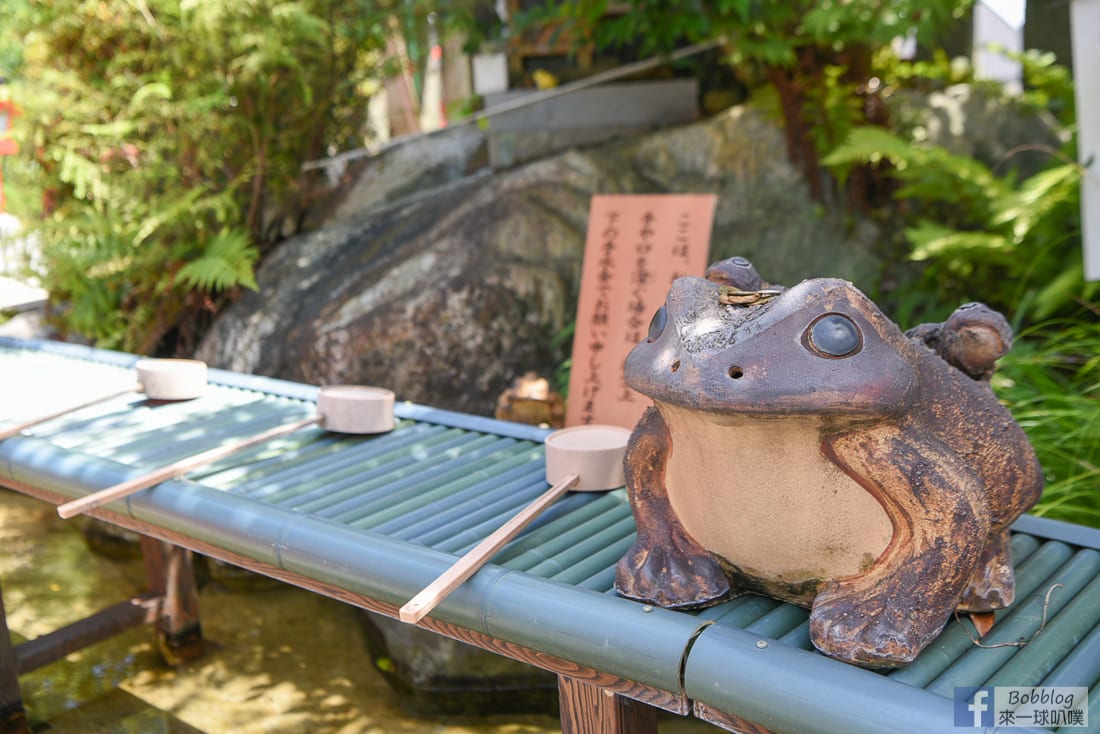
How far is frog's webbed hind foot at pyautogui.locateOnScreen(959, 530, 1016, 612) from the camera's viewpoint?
152cm

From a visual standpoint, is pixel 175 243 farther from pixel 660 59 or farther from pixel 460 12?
pixel 660 59

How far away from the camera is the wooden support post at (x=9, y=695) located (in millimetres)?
3064

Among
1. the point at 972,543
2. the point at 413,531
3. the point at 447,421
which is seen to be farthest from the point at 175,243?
the point at 972,543

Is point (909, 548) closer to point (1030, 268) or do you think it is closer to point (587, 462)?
point (587, 462)

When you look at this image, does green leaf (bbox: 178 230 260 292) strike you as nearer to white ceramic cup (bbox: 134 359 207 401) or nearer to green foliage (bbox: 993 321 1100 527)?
white ceramic cup (bbox: 134 359 207 401)

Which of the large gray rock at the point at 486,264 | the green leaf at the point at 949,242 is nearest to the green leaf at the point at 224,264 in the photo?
the large gray rock at the point at 486,264

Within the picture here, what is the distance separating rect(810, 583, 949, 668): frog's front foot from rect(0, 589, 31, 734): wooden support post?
9.12 feet

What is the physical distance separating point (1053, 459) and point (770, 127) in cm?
272

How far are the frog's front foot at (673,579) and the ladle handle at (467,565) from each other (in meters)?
0.27

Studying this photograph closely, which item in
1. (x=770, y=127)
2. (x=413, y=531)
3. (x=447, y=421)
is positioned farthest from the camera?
(x=770, y=127)

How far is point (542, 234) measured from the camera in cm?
489

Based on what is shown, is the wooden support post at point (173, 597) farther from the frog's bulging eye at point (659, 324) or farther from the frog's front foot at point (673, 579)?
the frog's bulging eye at point (659, 324)

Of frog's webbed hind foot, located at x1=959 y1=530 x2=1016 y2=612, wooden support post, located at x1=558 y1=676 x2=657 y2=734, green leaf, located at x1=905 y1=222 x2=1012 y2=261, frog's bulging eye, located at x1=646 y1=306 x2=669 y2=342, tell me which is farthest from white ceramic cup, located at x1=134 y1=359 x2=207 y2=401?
green leaf, located at x1=905 y1=222 x2=1012 y2=261

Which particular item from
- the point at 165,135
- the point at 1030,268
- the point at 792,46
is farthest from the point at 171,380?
the point at 792,46
